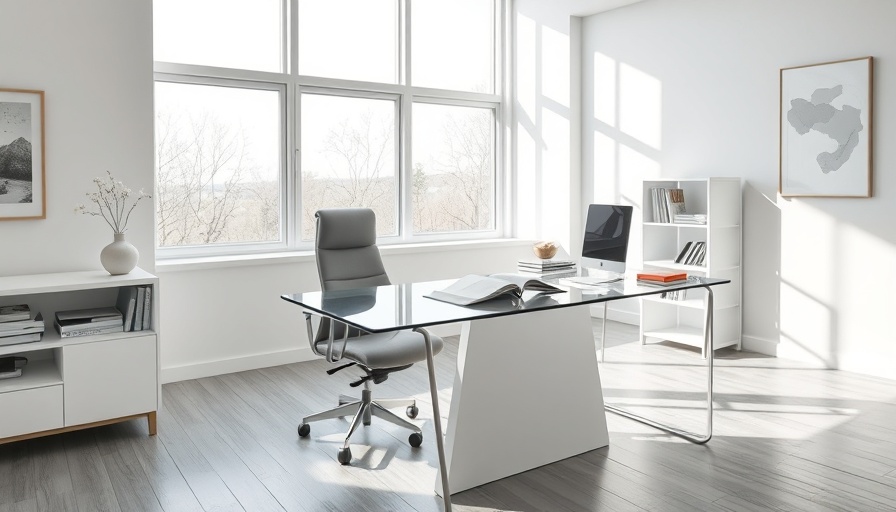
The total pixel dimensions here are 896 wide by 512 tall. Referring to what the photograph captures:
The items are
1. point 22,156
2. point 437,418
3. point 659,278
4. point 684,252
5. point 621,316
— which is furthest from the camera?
point 621,316

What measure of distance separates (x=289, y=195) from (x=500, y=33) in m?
2.67

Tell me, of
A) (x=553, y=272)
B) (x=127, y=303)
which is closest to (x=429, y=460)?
(x=553, y=272)

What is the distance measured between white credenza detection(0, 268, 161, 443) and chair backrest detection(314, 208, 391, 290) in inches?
33.6

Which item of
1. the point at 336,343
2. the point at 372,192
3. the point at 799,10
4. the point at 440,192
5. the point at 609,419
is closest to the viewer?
the point at 336,343

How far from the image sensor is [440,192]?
629 centimetres

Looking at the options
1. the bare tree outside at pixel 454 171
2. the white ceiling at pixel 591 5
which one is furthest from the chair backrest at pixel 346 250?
the white ceiling at pixel 591 5

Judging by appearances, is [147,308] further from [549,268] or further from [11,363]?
[549,268]

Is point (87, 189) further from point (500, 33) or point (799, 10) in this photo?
point (799, 10)

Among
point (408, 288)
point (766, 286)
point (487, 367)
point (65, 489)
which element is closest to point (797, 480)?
point (487, 367)

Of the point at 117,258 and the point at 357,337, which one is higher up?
the point at 117,258

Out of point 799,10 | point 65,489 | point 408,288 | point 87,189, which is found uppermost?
point 799,10

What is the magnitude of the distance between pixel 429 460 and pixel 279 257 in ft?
7.39

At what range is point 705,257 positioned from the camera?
5.17m

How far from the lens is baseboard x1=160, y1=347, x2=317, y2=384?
4534 millimetres
